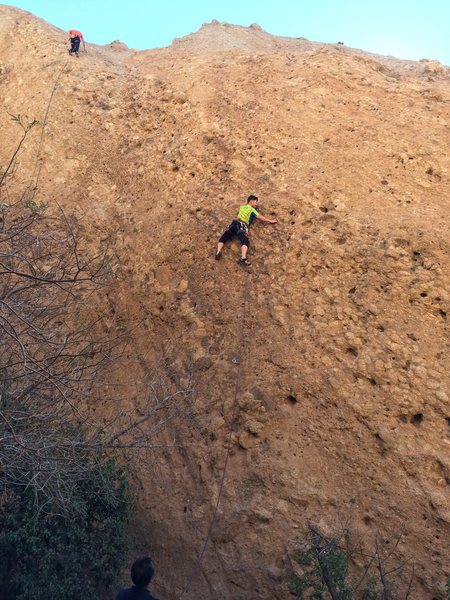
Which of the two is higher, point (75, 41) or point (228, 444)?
point (75, 41)

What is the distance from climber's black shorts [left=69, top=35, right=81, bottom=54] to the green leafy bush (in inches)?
351

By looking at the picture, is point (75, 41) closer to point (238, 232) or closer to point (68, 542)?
A: point (238, 232)

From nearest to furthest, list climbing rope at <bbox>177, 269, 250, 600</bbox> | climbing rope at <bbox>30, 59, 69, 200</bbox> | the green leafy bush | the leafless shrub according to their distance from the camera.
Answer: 1. the leafless shrub
2. the green leafy bush
3. climbing rope at <bbox>177, 269, 250, 600</bbox>
4. climbing rope at <bbox>30, 59, 69, 200</bbox>

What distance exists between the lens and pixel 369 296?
6859 millimetres

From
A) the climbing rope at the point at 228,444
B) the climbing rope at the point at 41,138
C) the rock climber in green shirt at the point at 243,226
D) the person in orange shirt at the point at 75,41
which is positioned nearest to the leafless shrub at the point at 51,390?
the climbing rope at the point at 228,444

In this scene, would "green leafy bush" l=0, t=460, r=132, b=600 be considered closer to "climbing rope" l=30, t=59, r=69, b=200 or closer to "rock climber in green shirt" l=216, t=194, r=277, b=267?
"rock climber in green shirt" l=216, t=194, r=277, b=267

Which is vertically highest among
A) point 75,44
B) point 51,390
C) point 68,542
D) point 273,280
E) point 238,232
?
point 75,44

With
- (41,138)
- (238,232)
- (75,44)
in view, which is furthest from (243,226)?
(75,44)

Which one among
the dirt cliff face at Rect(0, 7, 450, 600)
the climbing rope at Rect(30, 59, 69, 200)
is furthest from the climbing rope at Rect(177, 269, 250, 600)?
the climbing rope at Rect(30, 59, 69, 200)

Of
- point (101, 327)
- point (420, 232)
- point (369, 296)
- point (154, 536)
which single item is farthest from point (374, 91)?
point (154, 536)

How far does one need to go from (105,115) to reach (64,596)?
26.4 ft

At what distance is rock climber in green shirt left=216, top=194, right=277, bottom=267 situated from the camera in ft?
25.1

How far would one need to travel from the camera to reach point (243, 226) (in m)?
7.67

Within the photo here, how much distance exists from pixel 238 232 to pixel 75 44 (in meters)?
6.56
